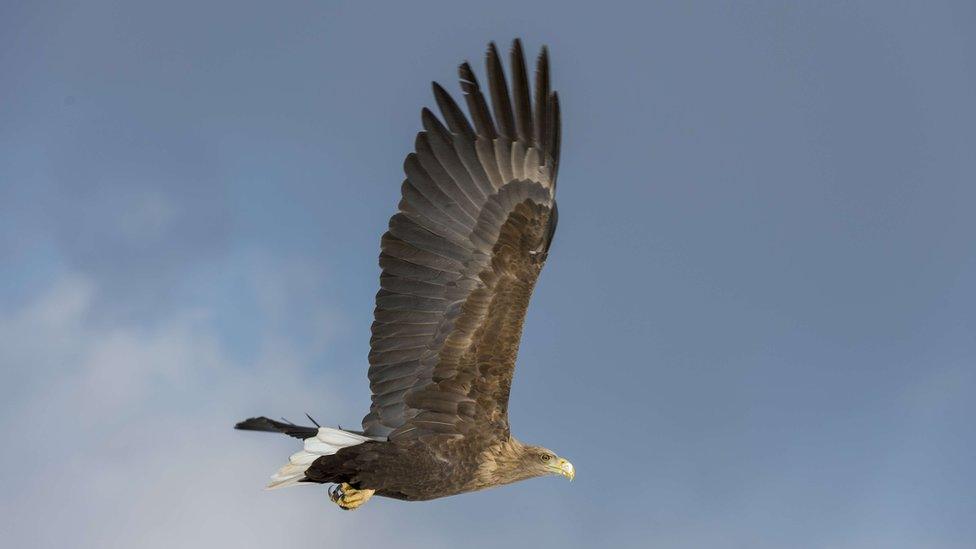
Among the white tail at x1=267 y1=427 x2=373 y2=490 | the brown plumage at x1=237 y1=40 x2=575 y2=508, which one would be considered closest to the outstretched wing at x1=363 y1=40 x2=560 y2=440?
the brown plumage at x1=237 y1=40 x2=575 y2=508

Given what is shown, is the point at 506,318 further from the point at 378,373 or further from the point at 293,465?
the point at 293,465

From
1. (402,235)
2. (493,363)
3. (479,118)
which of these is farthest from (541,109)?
(493,363)

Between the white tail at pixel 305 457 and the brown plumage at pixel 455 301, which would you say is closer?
the white tail at pixel 305 457

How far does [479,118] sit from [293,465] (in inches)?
148

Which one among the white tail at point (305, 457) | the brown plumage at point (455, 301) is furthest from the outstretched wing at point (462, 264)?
the white tail at point (305, 457)

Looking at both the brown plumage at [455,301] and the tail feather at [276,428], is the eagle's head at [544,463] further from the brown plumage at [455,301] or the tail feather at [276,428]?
the tail feather at [276,428]

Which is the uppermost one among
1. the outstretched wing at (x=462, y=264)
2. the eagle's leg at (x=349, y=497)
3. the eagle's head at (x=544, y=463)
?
the outstretched wing at (x=462, y=264)

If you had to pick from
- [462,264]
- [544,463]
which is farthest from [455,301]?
[544,463]

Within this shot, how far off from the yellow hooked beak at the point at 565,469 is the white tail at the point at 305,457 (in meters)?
2.21

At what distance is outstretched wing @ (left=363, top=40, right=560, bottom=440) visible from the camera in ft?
35.3

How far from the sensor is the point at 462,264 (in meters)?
10.9

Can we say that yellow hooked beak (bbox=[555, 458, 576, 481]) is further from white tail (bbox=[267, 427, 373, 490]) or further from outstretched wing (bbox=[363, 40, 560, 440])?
white tail (bbox=[267, 427, 373, 490])

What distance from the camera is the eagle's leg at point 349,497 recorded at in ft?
35.1

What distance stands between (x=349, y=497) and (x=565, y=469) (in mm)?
2234
